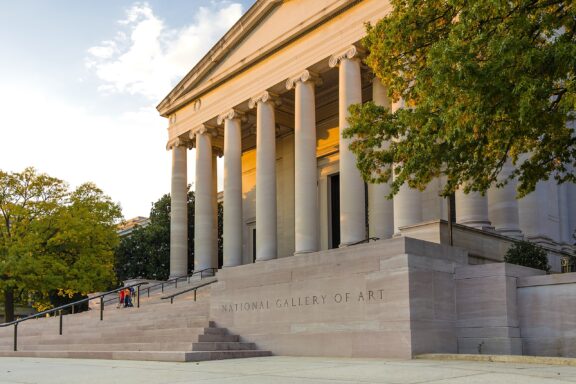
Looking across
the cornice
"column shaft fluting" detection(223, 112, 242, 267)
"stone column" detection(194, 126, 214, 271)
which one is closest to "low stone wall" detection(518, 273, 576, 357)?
"column shaft fluting" detection(223, 112, 242, 267)

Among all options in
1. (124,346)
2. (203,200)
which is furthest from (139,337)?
(203,200)

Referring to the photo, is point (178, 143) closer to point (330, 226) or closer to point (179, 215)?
point (179, 215)

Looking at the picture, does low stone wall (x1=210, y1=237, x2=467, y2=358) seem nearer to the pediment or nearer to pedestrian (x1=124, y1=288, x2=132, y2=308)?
pedestrian (x1=124, y1=288, x2=132, y2=308)

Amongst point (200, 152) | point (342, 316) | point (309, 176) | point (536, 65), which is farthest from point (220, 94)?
point (536, 65)

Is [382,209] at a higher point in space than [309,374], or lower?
higher

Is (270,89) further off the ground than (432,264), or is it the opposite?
(270,89)

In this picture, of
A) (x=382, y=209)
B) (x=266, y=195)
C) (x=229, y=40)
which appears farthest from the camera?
(x=229, y=40)

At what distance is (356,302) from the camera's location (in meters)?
16.7

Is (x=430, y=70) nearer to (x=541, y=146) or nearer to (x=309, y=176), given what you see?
(x=541, y=146)

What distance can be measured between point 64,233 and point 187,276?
8582mm

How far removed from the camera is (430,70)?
15.0 m

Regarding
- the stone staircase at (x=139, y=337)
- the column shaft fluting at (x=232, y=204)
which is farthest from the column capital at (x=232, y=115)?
the stone staircase at (x=139, y=337)

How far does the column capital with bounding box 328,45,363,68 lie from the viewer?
29.8 meters

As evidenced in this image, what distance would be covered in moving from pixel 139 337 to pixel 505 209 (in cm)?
1418
